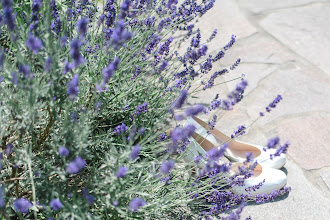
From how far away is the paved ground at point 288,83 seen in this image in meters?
2.36

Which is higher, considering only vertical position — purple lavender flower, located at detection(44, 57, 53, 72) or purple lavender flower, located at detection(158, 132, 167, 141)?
purple lavender flower, located at detection(44, 57, 53, 72)

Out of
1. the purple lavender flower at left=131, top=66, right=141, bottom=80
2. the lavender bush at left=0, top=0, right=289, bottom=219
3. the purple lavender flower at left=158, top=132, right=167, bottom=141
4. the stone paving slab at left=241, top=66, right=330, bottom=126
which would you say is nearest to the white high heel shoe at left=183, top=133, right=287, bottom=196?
the lavender bush at left=0, top=0, right=289, bottom=219

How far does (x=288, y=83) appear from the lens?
10.6 feet

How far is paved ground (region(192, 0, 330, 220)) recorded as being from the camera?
92.8 inches

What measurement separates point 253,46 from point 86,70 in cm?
221

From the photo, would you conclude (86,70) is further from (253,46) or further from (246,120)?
(253,46)

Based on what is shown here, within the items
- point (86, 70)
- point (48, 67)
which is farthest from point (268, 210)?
point (48, 67)

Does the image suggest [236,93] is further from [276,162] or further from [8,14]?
[276,162]

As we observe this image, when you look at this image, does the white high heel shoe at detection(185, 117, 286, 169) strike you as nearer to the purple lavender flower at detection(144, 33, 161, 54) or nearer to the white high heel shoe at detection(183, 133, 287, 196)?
the white high heel shoe at detection(183, 133, 287, 196)

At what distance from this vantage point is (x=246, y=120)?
2855 mm

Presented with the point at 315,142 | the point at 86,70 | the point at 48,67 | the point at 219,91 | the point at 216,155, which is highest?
the point at 48,67

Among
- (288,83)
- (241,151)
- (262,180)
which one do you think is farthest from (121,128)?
(288,83)

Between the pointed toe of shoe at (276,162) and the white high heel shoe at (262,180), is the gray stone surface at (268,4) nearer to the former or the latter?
the pointed toe of shoe at (276,162)

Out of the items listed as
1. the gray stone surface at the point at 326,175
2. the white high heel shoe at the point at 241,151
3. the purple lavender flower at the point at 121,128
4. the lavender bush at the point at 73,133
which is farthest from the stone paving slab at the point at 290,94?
the purple lavender flower at the point at 121,128
